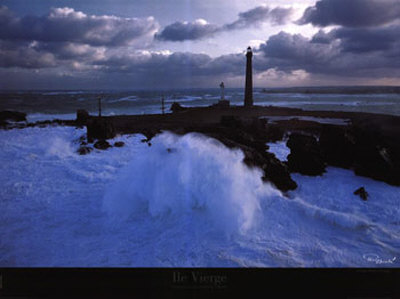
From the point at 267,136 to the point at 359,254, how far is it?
708 cm

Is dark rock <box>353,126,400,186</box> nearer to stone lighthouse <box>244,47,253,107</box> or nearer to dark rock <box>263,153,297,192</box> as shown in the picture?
dark rock <box>263,153,297,192</box>

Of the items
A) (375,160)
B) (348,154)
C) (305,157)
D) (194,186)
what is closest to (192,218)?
(194,186)

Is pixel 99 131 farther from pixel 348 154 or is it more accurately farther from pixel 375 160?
pixel 375 160

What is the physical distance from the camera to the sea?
2.29 meters

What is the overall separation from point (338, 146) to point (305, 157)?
3.29ft

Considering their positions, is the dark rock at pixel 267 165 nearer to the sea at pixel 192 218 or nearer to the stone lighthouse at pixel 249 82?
the sea at pixel 192 218

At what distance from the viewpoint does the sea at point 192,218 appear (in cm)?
229

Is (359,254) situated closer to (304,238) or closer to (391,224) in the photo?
(304,238)

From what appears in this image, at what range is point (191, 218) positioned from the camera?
288 cm
